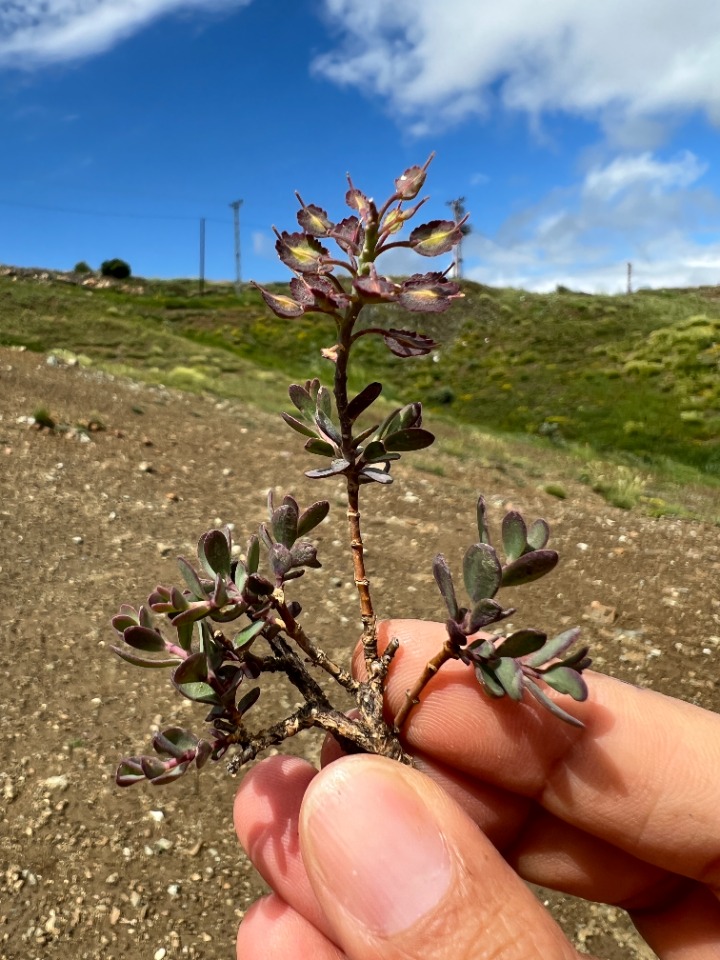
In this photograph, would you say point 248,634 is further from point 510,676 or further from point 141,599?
point 141,599

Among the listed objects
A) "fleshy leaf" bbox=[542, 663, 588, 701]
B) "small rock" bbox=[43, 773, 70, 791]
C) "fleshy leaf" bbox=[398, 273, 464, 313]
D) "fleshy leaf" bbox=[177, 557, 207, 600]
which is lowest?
"small rock" bbox=[43, 773, 70, 791]

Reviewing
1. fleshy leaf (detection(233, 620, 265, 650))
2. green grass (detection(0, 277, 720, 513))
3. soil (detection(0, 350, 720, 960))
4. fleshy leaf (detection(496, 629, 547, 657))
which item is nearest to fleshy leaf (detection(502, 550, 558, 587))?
fleshy leaf (detection(496, 629, 547, 657))

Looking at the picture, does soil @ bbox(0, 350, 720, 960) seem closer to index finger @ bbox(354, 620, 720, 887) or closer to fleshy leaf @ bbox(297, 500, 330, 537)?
index finger @ bbox(354, 620, 720, 887)

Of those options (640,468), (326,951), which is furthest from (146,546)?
(640,468)

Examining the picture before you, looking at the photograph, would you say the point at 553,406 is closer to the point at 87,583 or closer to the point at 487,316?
the point at 487,316

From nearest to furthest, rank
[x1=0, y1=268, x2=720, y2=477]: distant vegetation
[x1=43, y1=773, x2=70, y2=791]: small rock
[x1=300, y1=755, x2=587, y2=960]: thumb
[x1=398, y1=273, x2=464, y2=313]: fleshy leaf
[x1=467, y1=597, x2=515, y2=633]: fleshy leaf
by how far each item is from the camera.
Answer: [x1=398, y1=273, x2=464, y2=313]: fleshy leaf, [x1=467, y1=597, x2=515, y2=633]: fleshy leaf, [x1=300, y1=755, x2=587, y2=960]: thumb, [x1=43, y1=773, x2=70, y2=791]: small rock, [x1=0, y1=268, x2=720, y2=477]: distant vegetation

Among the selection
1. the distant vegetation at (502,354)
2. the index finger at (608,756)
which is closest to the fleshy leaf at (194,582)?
the index finger at (608,756)
